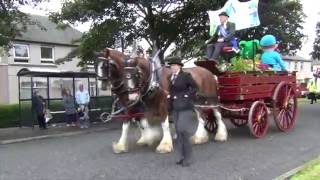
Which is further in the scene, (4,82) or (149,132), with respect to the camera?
(4,82)

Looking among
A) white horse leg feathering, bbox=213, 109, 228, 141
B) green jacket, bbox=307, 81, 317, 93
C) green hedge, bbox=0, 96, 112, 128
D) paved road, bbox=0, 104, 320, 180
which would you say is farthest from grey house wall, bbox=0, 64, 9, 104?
white horse leg feathering, bbox=213, 109, 228, 141

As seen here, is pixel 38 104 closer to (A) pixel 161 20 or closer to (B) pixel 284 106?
(A) pixel 161 20

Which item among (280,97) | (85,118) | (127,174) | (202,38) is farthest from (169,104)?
(202,38)

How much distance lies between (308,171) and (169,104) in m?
3.50

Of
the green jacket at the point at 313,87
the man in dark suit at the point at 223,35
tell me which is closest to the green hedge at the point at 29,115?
the man in dark suit at the point at 223,35

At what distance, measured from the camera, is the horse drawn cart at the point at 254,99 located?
13102 millimetres

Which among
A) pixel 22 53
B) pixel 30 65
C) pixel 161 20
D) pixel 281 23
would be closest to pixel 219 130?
pixel 161 20

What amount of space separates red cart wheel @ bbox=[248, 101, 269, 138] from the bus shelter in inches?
358

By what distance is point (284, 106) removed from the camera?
1450 cm

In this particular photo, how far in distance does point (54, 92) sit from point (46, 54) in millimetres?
23612

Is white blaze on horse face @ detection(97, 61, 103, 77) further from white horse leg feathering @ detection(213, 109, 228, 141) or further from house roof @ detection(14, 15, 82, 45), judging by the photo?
house roof @ detection(14, 15, 82, 45)

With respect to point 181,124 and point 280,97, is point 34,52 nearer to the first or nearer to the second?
point 280,97

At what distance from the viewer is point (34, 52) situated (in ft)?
151

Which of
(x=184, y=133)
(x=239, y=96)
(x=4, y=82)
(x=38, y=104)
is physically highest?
(x=4, y=82)
